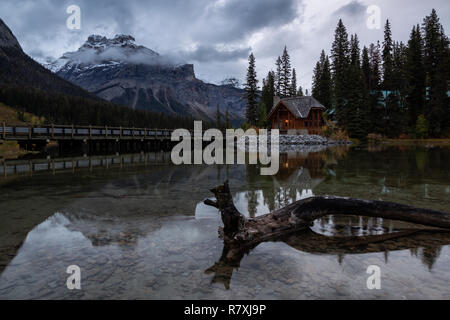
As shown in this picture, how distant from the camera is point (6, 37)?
532 feet

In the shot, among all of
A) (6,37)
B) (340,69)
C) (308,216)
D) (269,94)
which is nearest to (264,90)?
(269,94)

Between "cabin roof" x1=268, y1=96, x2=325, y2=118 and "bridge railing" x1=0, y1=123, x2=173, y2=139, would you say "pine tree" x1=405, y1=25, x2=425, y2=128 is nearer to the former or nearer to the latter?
"cabin roof" x1=268, y1=96, x2=325, y2=118

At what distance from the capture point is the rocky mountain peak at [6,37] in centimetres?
15807

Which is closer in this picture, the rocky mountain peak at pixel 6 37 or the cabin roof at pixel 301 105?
the cabin roof at pixel 301 105

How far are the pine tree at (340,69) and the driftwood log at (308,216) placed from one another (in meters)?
50.8

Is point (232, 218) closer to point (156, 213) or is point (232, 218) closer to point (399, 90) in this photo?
point (156, 213)

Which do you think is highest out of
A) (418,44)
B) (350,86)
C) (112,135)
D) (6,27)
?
(6,27)

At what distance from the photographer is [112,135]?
119 feet

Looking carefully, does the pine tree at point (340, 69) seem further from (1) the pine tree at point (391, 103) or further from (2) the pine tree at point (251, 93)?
(2) the pine tree at point (251, 93)

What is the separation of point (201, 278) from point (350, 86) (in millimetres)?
55320

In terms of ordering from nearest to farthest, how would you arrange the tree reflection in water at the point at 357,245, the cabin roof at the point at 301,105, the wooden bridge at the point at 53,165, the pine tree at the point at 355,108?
the tree reflection in water at the point at 357,245 < the wooden bridge at the point at 53,165 < the pine tree at the point at 355,108 < the cabin roof at the point at 301,105

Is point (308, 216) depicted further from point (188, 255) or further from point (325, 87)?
point (325, 87)

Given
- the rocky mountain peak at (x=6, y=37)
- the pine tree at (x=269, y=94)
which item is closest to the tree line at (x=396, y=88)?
the pine tree at (x=269, y=94)
